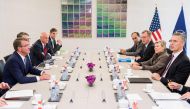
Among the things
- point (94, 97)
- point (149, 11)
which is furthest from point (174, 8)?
point (94, 97)

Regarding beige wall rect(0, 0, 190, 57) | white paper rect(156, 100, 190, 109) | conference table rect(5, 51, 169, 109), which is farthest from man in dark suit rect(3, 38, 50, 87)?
beige wall rect(0, 0, 190, 57)

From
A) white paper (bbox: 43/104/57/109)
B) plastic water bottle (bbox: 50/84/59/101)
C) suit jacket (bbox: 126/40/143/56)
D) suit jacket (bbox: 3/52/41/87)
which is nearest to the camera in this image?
white paper (bbox: 43/104/57/109)

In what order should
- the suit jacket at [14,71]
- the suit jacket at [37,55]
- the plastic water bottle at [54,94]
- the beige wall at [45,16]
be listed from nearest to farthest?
the plastic water bottle at [54,94] → the suit jacket at [14,71] → the suit jacket at [37,55] → the beige wall at [45,16]

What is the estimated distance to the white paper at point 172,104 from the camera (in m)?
2.89

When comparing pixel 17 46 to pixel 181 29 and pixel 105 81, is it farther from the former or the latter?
pixel 181 29

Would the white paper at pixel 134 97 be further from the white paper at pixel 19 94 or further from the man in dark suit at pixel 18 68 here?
the man in dark suit at pixel 18 68

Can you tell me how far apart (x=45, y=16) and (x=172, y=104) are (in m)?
6.60

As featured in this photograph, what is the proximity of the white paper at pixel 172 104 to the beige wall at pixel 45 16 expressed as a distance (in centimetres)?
612

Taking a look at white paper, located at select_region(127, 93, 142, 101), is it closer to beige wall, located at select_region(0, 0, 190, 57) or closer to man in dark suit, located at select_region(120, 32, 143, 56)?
man in dark suit, located at select_region(120, 32, 143, 56)

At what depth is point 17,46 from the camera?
4.27m

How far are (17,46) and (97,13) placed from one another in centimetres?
499

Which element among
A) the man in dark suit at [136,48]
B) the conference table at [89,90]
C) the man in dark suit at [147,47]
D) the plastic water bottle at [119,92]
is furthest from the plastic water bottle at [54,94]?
the man in dark suit at [136,48]

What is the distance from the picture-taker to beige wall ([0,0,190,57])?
8.83 metres

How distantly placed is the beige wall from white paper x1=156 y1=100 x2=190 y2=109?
6.12 m
